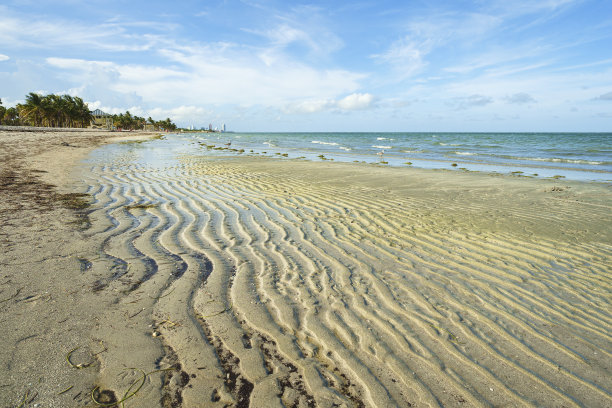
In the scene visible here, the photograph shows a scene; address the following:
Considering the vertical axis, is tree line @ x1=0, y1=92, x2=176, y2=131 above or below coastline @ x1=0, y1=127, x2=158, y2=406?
above

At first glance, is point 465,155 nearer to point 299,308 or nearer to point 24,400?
point 299,308

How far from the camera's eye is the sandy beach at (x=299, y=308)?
2471 mm

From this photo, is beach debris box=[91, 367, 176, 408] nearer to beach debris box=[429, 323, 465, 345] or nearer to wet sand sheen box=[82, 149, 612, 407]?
wet sand sheen box=[82, 149, 612, 407]

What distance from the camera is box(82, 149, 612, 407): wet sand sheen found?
253cm

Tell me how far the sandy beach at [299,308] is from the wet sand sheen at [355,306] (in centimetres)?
2

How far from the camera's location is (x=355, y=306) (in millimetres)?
3672

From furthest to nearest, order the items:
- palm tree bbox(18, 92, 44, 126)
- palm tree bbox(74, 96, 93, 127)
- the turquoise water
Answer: palm tree bbox(74, 96, 93, 127) < palm tree bbox(18, 92, 44, 126) < the turquoise water

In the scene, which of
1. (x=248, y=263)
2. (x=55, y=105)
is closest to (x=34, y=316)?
(x=248, y=263)

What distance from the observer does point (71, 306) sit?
329 centimetres

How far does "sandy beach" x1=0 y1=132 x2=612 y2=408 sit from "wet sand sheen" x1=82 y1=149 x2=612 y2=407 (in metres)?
0.02

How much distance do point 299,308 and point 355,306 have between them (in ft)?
2.07

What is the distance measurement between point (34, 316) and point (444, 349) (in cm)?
381

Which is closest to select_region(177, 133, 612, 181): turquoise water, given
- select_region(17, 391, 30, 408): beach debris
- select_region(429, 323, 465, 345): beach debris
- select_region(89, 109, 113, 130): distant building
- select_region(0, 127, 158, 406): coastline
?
select_region(429, 323, 465, 345): beach debris

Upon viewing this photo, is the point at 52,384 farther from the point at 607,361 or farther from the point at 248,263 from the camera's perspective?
the point at 607,361
